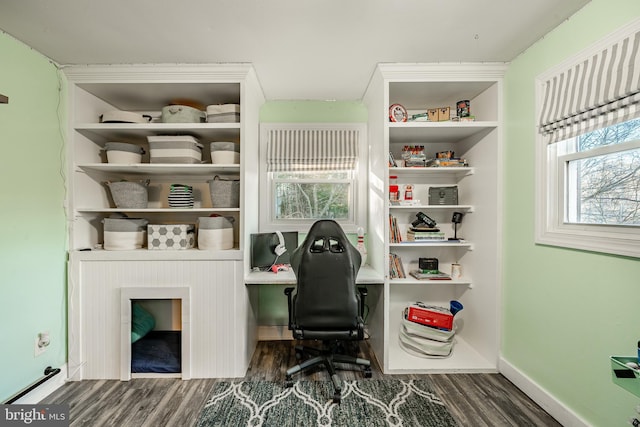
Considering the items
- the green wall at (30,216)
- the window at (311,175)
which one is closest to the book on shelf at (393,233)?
the window at (311,175)

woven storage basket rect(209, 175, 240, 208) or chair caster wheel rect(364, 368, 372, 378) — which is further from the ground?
woven storage basket rect(209, 175, 240, 208)

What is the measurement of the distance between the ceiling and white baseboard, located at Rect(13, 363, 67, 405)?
94.1 inches

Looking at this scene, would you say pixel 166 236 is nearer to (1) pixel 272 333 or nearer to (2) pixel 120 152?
(2) pixel 120 152

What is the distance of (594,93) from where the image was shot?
1474 mm

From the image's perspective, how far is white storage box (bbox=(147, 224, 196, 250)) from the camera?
218cm

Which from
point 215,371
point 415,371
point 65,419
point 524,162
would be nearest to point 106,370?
point 65,419

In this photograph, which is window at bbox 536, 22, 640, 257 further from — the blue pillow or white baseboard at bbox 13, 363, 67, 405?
white baseboard at bbox 13, 363, 67, 405

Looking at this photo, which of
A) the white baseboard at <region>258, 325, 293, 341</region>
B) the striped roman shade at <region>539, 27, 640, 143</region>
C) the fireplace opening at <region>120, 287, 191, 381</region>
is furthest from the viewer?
the white baseboard at <region>258, 325, 293, 341</region>

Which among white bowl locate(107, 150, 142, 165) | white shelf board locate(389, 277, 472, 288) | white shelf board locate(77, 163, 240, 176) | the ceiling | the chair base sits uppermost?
the ceiling

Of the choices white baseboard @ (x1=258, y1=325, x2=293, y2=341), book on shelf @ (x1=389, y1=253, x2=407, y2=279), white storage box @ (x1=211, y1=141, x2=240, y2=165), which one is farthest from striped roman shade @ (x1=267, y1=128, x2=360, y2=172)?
white baseboard @ (x1=258, y1=325, x2=293, y2=341)

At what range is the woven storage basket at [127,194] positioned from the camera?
Result: 2.24 metres

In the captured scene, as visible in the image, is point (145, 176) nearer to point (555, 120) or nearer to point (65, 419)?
point (65, 419)

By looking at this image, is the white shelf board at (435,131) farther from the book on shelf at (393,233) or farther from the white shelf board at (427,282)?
the white shelf board at (427,282)

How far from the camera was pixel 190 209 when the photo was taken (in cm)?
216
